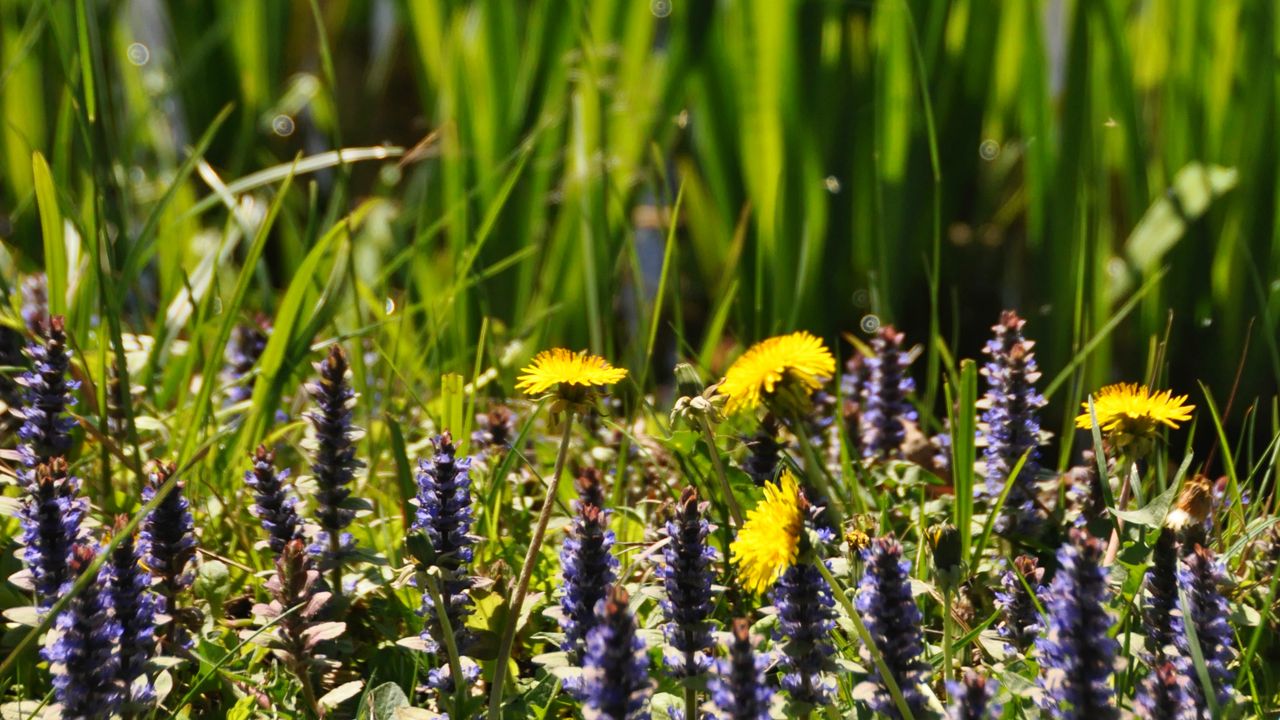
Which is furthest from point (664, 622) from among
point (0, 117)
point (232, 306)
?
point (0, 117)

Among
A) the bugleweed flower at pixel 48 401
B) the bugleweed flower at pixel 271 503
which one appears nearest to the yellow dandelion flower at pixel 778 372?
the bugleweed flower at pixel 271 503

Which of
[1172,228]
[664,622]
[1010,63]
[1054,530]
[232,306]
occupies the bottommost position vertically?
[664,622]

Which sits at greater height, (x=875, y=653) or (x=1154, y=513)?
(x=1154, y=513)

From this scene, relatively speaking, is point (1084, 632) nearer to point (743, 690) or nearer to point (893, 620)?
point (893, 620)

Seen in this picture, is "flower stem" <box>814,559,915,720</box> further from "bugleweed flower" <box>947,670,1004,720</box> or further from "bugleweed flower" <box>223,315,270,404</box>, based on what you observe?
"bugleweed flower" <box>223,315,270,404</box>

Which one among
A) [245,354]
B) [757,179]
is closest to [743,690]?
[245,354]

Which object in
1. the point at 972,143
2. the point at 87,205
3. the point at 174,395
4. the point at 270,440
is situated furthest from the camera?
the point at 972,143

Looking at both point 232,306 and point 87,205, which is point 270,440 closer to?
point 232,306
